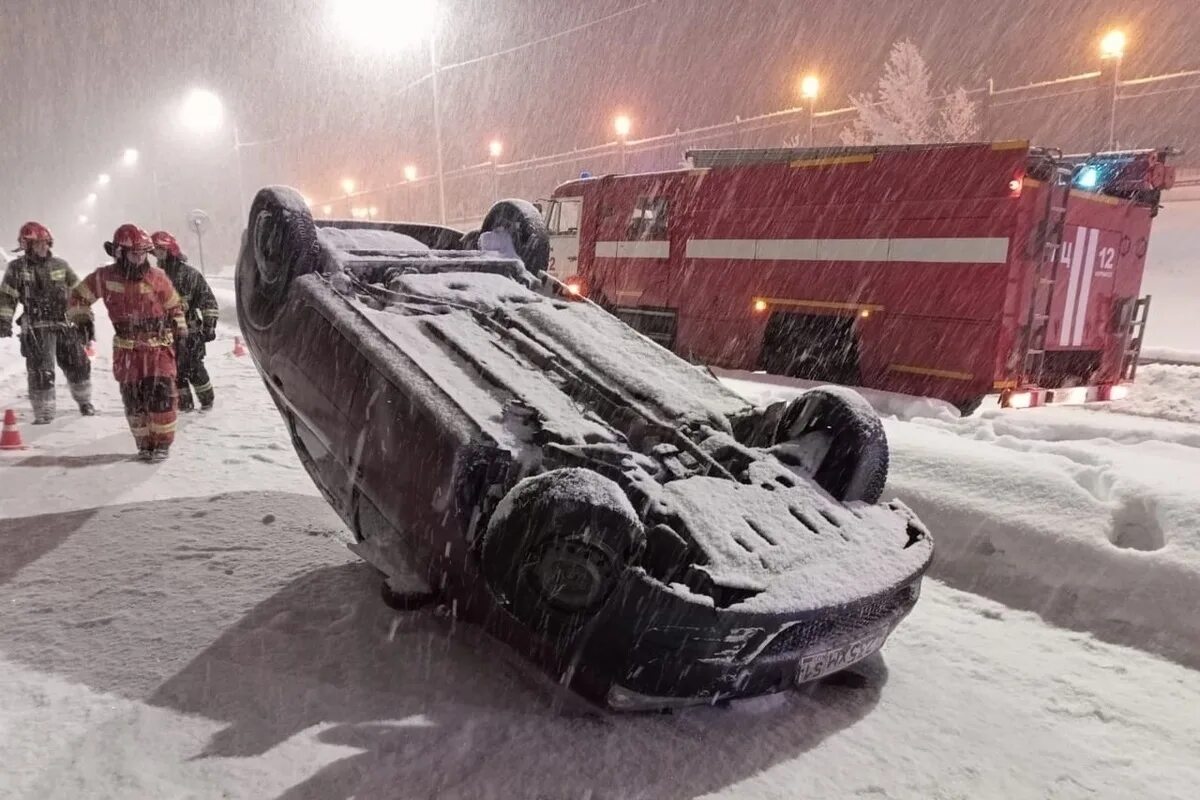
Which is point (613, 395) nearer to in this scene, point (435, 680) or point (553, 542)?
point (553, 542)

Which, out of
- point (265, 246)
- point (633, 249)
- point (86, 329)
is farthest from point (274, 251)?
point (633, 249)

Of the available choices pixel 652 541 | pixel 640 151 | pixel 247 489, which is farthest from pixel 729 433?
pixel 640 151

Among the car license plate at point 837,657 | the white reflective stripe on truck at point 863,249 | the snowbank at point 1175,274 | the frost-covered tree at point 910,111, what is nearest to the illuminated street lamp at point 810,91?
the frost-covered tree at point 910,111

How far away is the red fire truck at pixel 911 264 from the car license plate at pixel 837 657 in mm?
5714

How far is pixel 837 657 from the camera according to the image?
2605 mm

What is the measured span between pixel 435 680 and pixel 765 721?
1.13 m

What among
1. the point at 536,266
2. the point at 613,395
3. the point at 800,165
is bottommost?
the point at 613,395

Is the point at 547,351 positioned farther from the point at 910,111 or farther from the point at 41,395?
the point at 910,111

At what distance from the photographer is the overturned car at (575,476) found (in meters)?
2.38

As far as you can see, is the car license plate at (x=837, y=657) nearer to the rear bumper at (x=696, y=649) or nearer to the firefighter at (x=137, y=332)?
the rear bumper at (x=696, y=649)

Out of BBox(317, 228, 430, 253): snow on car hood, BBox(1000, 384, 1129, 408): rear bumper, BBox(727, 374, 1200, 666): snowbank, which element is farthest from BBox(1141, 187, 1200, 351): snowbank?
BBox(317, 228, 430, 253): snow on car hood

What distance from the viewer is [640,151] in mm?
32938

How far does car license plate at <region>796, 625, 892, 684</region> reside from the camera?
2523 millimetres

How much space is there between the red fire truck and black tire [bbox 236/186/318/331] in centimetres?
618
